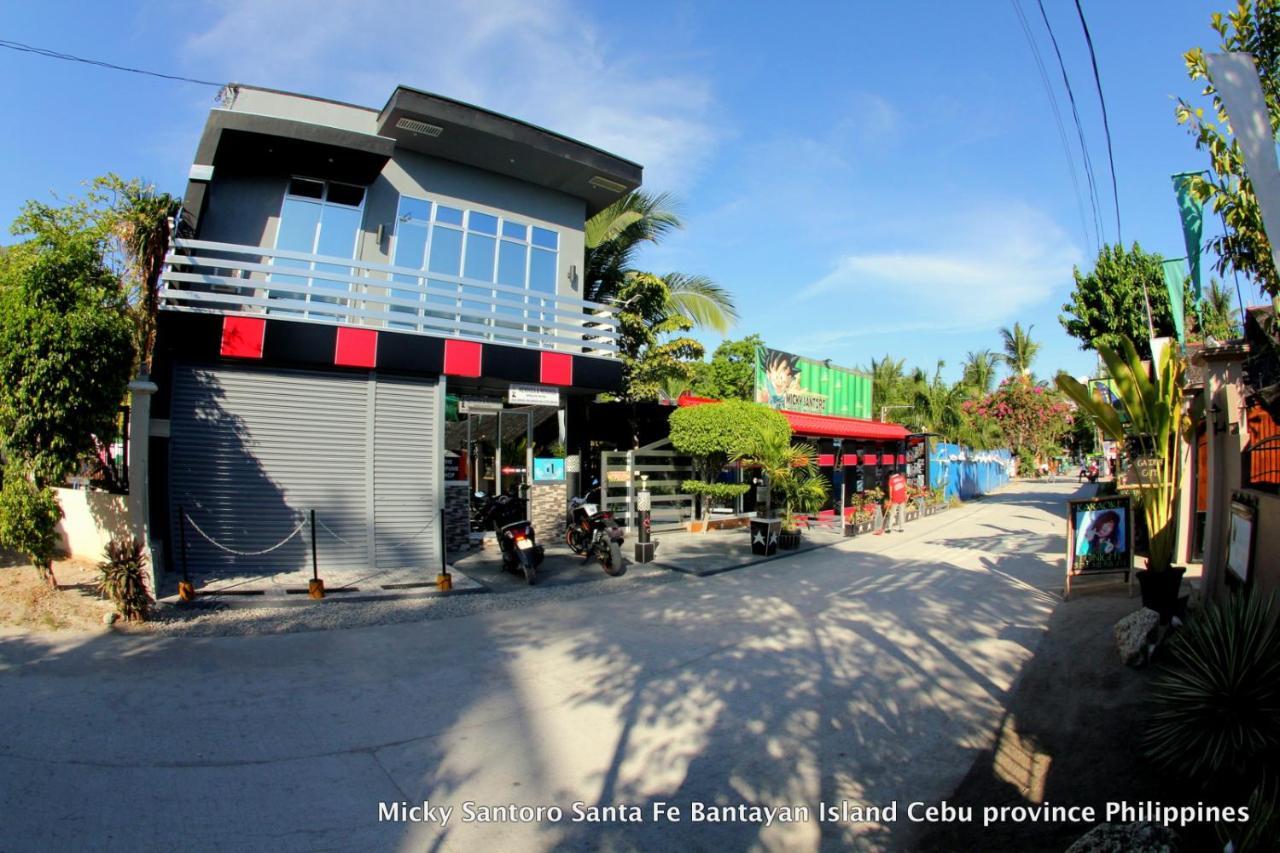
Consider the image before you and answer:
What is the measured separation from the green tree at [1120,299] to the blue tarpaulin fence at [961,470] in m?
10.4

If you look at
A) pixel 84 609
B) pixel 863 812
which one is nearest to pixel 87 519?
pixel 84 609

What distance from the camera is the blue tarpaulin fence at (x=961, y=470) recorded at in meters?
30.5

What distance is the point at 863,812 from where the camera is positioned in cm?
393

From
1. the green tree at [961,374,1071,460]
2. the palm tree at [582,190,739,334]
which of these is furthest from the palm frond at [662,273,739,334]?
the green tree at [961,374,1071,460]

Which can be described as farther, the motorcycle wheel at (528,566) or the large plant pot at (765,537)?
the large plant pot at (765,537)

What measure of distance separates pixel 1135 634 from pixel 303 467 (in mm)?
10775

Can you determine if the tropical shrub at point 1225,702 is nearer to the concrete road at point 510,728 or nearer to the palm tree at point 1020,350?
the concrete road at point 510,728

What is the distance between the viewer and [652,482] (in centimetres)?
1647

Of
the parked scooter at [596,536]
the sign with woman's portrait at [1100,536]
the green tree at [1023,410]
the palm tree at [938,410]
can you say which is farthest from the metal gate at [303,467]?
the green tree at [1023,410]

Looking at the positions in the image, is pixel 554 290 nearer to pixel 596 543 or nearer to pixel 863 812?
pixel 596 543

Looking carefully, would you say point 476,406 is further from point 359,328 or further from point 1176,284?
point 1176,284

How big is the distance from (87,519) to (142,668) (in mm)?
4970

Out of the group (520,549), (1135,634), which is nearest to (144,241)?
(520,549)

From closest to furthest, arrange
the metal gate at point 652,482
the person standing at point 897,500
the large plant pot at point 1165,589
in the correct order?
1. the large plant pot at point 1165,589
2. the metal gate at point 652,482
3. the person standing at point 897,500
